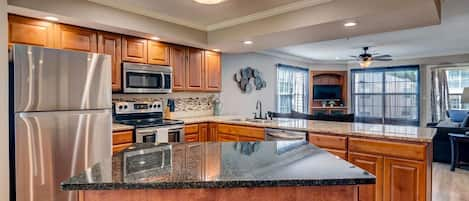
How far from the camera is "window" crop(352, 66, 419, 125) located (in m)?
8.03

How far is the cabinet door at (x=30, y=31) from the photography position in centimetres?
277

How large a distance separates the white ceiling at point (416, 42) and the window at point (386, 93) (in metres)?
0.61

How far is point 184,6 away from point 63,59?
1.36 meters

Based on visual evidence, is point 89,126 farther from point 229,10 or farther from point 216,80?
point 216,80

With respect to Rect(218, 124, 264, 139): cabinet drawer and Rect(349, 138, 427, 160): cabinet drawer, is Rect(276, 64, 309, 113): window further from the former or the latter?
Rect(349, 138, 427, 160): cabinet drawer

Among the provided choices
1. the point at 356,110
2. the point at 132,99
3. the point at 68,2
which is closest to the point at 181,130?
the point at 132,99

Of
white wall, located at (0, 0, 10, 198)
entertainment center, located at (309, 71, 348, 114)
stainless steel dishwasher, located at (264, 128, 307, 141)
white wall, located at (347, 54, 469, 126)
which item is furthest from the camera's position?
entertainment center, located at (309, 71, 348, 114)

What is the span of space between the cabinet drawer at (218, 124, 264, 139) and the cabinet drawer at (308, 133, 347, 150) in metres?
0.75

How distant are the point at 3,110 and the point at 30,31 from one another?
874 mm

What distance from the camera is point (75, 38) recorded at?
10.6 ft

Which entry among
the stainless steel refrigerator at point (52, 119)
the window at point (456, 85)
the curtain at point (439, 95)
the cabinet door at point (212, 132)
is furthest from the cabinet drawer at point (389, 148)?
the window at point (456, 85)

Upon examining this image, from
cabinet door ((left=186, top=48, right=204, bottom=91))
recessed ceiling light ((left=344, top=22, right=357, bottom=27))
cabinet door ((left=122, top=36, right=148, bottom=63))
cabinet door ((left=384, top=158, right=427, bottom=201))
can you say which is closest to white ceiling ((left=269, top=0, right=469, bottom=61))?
recessed ceiling light ((left=344, top=22, right=357, bottom=27))

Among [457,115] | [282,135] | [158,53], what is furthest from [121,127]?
[457,115]

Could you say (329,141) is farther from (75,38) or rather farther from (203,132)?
(75,38)
